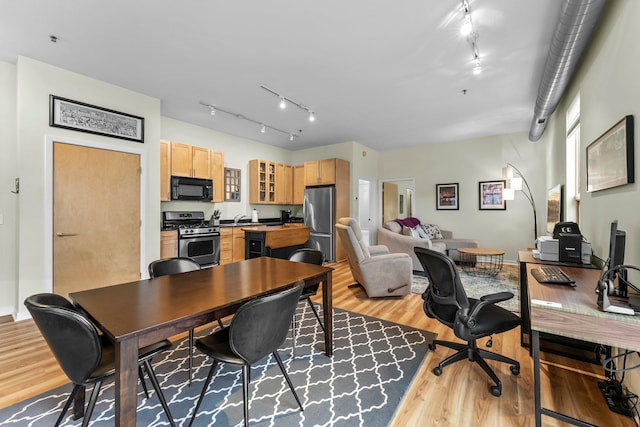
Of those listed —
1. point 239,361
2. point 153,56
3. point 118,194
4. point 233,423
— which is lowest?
point 233,423

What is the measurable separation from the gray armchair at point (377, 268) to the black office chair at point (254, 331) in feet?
6.88

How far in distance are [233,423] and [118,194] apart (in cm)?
329

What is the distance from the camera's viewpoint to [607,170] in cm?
194

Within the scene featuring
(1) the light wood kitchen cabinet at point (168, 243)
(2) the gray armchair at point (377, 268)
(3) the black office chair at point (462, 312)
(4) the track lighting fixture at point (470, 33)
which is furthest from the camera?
(1) the light wood kitchen cabinet at point (168, 243)

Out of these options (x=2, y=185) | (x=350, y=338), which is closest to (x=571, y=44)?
(x=350, y=338)

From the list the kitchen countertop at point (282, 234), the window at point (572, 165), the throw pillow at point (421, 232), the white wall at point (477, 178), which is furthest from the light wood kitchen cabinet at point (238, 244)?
the window at point (572, 165)

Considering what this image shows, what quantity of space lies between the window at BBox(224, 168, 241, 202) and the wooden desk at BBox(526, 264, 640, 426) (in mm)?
5123

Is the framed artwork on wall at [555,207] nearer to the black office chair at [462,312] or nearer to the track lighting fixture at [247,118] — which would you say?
the black office chair at [462,312]

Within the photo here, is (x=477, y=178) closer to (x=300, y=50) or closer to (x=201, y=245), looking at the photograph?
(x=300, y=50)

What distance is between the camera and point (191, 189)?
471 centimetres

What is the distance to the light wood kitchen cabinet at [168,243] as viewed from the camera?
4164 mm

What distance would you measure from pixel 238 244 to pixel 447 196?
4900mm

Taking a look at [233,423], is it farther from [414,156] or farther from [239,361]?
[414,156]

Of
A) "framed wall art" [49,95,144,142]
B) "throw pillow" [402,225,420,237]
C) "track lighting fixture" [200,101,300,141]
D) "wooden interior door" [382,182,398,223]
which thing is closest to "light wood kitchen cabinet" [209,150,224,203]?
"track lighting fixture" [200,101,300,141]
